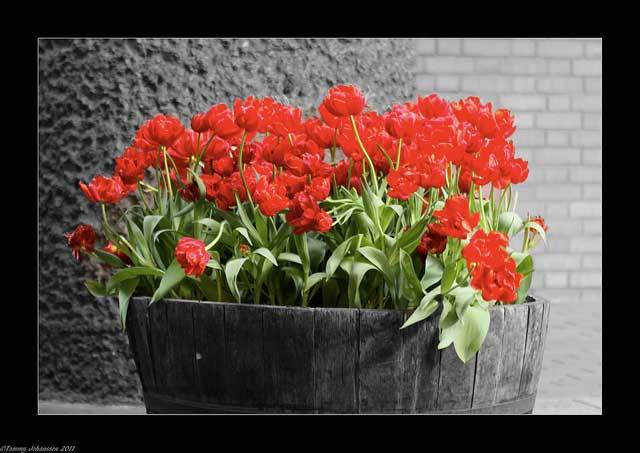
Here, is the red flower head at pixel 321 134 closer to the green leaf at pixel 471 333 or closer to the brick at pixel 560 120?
the green leaf at pixel 471 333

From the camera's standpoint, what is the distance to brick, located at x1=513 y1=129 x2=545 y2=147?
18.4 ft

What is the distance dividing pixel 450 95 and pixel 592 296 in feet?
5.22

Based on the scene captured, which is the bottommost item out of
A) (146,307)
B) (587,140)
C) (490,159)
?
(146,307)

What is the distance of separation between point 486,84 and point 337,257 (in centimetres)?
442

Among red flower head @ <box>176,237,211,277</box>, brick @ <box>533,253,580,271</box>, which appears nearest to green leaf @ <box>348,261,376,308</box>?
red flower head @ <box>176,237,211,277</box>

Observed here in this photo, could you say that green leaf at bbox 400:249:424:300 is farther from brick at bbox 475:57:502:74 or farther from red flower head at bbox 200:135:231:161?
brick at bbox 475:57:502:74

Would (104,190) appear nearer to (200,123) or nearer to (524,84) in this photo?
(200,123)

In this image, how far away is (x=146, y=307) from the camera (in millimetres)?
1468

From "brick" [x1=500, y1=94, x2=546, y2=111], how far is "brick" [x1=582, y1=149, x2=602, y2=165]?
402mm

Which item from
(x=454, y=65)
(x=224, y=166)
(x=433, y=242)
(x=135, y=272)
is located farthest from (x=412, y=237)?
(x=454, y=65)

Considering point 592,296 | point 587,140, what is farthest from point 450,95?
point 592,296

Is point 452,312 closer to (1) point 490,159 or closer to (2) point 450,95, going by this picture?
(1) point 490,159

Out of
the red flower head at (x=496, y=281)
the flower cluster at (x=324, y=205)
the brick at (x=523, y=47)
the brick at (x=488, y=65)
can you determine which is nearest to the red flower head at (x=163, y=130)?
the flower cluster at (x=324, y=205)

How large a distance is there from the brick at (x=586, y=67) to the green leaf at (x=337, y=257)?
4.66 meters
